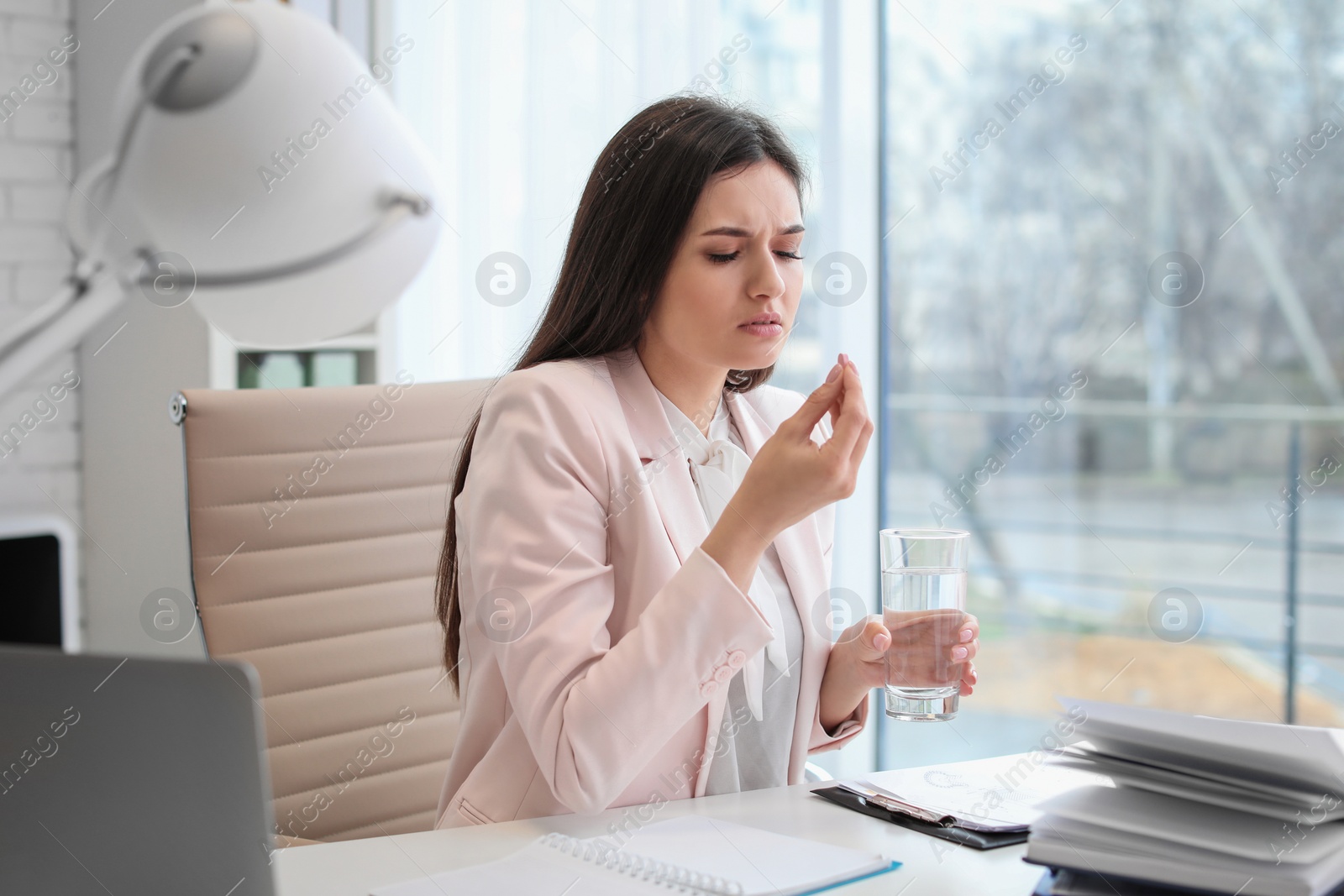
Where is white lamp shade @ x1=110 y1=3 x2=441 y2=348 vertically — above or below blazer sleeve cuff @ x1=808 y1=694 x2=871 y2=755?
above

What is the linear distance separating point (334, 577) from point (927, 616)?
2.61 ft

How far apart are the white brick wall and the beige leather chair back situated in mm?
1229

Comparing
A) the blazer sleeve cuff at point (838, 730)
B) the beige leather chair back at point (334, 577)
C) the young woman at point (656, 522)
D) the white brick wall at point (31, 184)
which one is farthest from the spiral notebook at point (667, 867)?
the white brick wall at point (31, 184)

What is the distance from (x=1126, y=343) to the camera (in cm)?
446

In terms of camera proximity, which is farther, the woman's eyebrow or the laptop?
the woman's eyebrow

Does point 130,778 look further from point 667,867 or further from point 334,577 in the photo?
point 334,577

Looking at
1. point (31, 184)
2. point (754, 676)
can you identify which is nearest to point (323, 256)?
point (754, 676)

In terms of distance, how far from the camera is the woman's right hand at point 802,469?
1.12 meters

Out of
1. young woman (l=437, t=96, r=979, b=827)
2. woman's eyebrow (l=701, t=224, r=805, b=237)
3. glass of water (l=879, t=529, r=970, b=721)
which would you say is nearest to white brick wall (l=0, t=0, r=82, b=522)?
young woman (l=437, t=96, r=979, b=827)

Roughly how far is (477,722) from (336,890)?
36 cm

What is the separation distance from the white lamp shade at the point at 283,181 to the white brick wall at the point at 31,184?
91.2 inches

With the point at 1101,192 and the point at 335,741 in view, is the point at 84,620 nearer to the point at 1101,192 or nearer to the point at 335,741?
the point at 335,741

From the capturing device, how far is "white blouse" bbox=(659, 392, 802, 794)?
4.20 feet

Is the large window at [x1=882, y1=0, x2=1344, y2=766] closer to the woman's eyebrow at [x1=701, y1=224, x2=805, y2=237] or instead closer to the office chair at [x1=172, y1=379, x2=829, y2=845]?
the office chair at [x1=172, y1=379, x2=829, y2=845]
